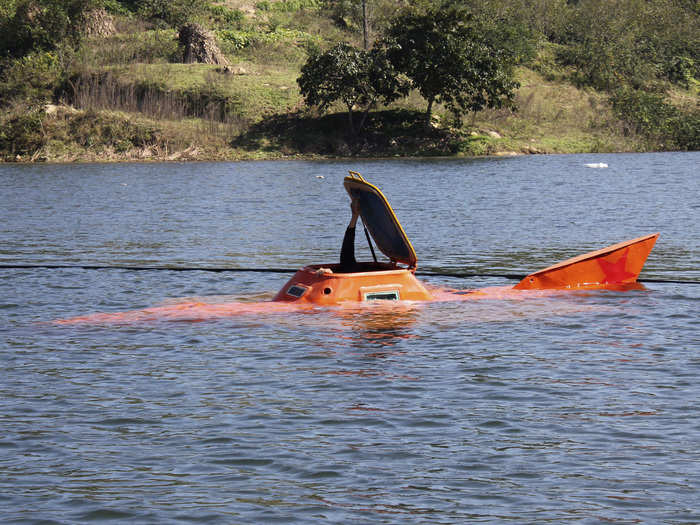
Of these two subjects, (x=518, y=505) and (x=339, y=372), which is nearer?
(x=518, y=505)

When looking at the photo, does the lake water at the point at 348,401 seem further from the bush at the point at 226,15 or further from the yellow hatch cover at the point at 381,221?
the bush at the point at 226,15

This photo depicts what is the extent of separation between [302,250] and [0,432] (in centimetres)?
1241

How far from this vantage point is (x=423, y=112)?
6044cm

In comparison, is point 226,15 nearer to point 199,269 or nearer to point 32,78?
point 32,78

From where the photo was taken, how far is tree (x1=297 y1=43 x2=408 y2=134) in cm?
5531

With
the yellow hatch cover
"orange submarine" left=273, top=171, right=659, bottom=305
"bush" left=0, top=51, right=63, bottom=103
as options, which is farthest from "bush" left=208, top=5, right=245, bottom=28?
the yellow hatch cover

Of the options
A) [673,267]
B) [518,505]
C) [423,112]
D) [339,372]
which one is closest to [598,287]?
[673,267]

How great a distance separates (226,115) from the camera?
194ft

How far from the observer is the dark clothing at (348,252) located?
12.2 m

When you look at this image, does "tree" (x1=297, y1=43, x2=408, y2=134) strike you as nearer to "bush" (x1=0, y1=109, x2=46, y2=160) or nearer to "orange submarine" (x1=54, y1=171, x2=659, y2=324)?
"bush" (x1=0, y1=109, x2=46, y2=160)

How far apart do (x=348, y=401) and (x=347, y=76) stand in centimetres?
4876

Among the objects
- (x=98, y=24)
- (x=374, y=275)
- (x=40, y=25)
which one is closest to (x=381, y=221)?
(x=374, y=275)

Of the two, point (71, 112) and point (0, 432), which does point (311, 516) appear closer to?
point (0, 432)

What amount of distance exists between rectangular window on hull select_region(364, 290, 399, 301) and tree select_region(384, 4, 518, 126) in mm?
44232
